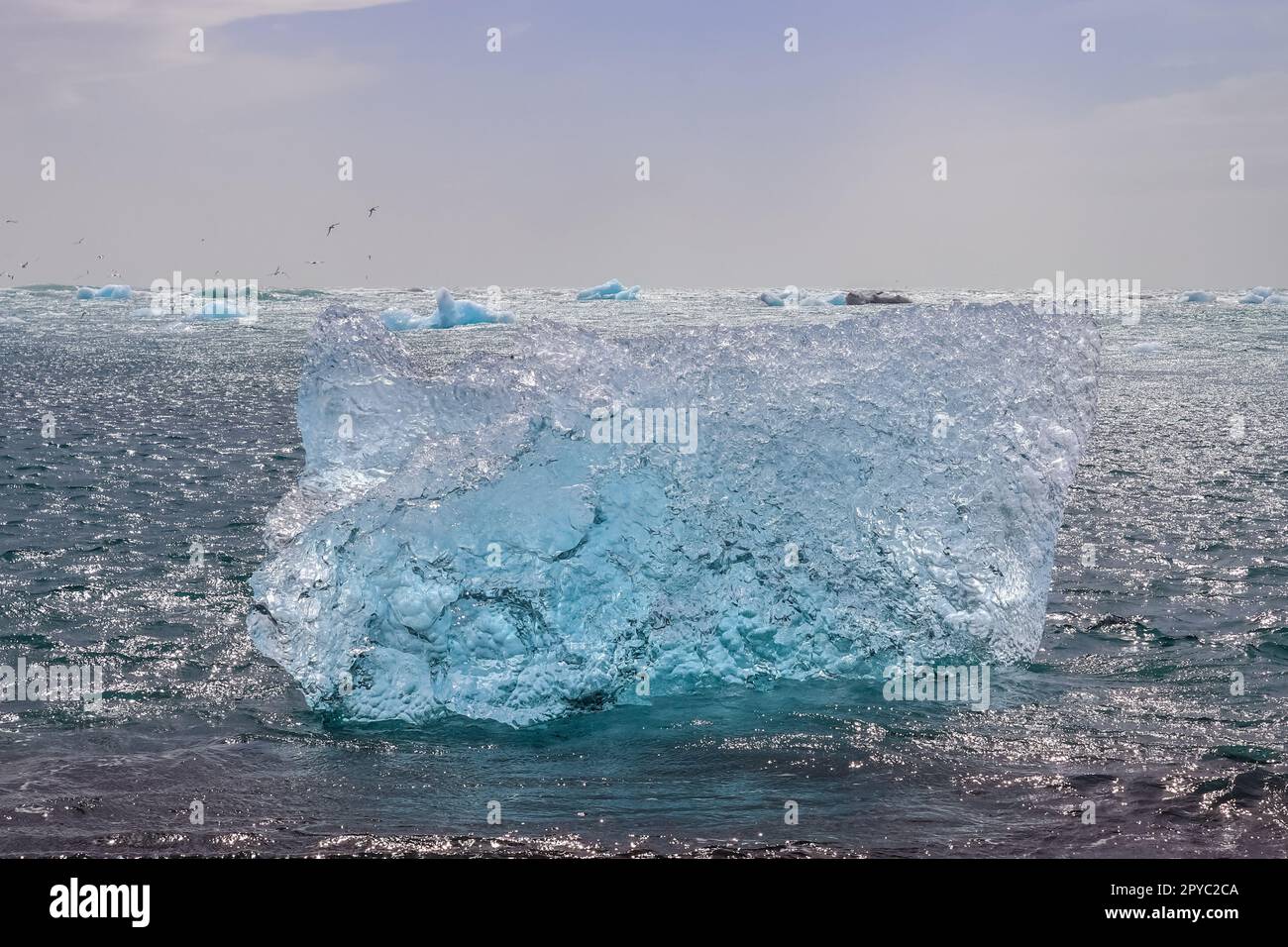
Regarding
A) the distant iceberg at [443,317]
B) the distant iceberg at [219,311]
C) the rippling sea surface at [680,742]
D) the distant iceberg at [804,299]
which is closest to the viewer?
the rippling sea surface at [680,742]

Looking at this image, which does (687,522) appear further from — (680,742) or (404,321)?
(404,321)

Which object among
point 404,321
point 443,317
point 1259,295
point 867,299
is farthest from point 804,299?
point 404,321

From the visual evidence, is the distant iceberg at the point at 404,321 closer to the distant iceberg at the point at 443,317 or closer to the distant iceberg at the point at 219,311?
the distant iceberg at the point at 443,317

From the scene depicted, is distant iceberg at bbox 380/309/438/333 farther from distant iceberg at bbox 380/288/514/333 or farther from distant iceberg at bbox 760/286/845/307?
distant iceberg at bbox 760/286/845/307

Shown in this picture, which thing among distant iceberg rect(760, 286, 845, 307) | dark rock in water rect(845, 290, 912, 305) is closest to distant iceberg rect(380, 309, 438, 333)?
distant iceberg rect(760, 286, 845, 307)

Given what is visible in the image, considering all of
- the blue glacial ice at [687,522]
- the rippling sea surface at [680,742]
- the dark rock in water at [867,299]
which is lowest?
the rippling sea surface at [680,742]

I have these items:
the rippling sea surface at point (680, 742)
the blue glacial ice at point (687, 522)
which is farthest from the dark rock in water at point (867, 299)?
the blue glacial ice at point (687, 522)

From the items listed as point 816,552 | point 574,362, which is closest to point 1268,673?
point 816,552

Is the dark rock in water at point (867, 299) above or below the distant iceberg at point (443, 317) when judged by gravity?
above
